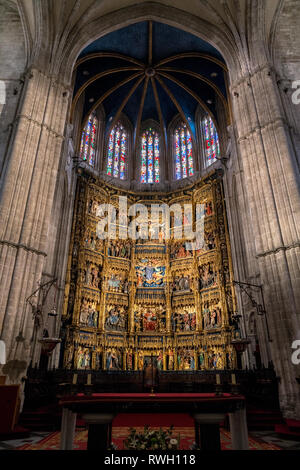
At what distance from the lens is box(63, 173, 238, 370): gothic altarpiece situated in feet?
56.1

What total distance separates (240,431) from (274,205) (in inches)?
365

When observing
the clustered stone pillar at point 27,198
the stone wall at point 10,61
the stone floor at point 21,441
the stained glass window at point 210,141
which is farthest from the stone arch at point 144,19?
the stone floor at point 21,441

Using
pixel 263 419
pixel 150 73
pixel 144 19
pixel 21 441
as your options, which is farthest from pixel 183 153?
pixel 21 441

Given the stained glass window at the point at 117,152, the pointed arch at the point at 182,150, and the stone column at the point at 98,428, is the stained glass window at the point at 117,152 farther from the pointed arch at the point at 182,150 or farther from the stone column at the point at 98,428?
the stone column at the point at 98,428

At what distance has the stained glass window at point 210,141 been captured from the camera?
22730 millimetres

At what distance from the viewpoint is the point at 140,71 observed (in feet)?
75.0

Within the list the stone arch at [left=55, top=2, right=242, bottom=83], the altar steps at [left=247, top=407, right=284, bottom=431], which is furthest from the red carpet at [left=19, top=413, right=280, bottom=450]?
the stone arch at [left=55, top=2, right=242, bottom=83]

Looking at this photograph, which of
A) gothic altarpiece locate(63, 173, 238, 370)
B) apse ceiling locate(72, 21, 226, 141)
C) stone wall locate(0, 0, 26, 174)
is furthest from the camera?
apse ceiling locate(72, 21, 226, 141)

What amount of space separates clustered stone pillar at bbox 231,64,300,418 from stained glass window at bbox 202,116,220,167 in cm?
715

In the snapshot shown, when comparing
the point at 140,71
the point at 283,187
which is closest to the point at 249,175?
the point at 283,187

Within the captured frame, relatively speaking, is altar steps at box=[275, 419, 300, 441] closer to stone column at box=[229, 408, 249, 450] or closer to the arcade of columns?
the arcade of columns

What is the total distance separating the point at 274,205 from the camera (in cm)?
1216

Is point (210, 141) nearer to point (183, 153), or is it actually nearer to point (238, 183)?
point (183, 153)

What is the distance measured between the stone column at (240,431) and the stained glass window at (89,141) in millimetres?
20318
